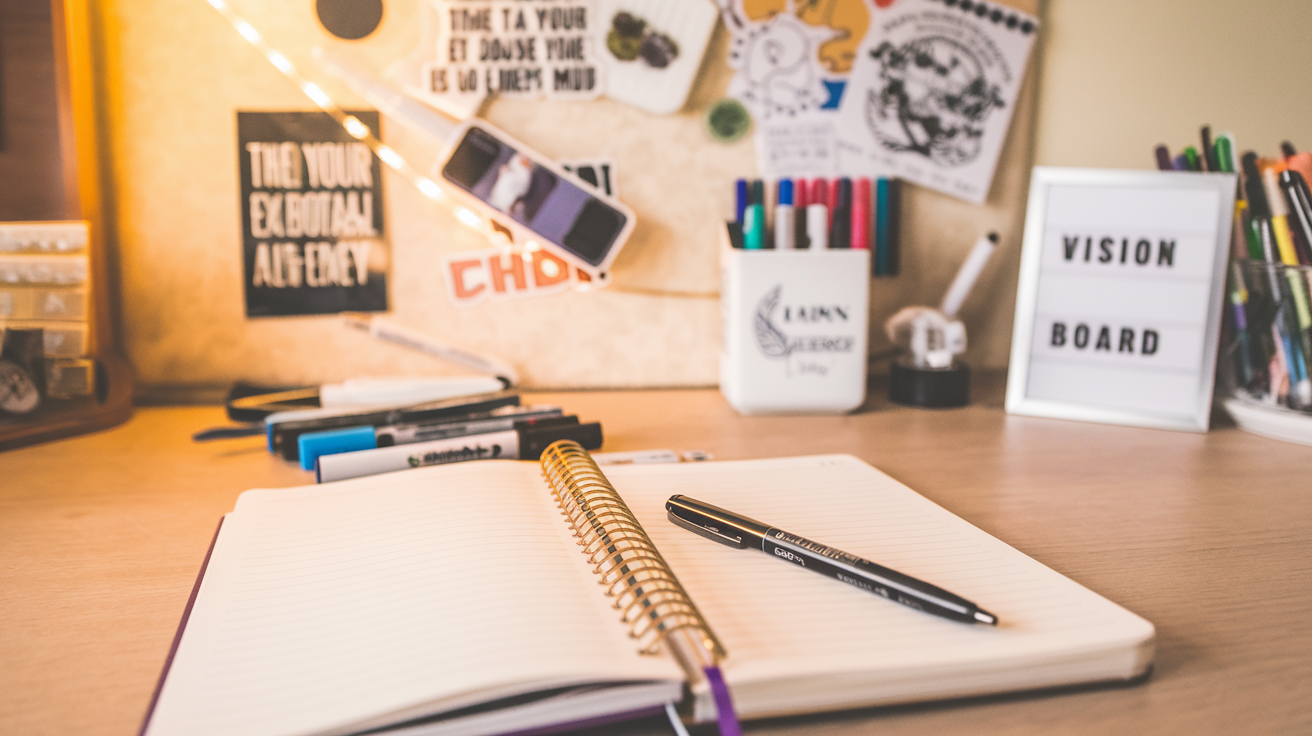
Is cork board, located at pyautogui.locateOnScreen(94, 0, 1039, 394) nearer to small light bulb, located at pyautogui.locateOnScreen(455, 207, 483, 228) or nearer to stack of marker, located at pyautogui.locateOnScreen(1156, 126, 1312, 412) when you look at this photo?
small light bulb, located at pyautogui.locateOnScreen(455, 207, 483, 228)

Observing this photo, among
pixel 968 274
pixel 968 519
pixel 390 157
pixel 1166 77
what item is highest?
pixel 1166 77

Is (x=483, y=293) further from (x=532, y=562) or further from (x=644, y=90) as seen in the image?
(x=532, y=562)

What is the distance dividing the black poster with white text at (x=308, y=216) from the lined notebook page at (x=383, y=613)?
0.40m

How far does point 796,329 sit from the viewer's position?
79cm

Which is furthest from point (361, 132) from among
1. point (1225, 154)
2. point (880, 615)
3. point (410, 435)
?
point (1225, 154)

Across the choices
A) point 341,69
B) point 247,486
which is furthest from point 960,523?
point 341,69

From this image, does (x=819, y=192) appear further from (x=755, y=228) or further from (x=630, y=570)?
(x=630, y=570)

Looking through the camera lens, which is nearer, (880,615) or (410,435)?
(880,615)

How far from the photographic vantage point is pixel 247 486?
1.91 feet

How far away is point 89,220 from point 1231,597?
97 centimetres

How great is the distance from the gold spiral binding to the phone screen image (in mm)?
395

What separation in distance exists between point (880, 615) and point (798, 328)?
462 millimetres

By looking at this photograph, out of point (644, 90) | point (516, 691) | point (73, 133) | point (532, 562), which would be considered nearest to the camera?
point (516, 691)

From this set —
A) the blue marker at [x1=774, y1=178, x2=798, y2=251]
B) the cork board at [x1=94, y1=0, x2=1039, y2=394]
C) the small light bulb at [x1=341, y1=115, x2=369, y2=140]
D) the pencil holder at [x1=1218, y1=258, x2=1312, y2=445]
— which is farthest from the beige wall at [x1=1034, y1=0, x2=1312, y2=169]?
the small light bulb at [x1=341, y1=115, x2=369, y2=140]
